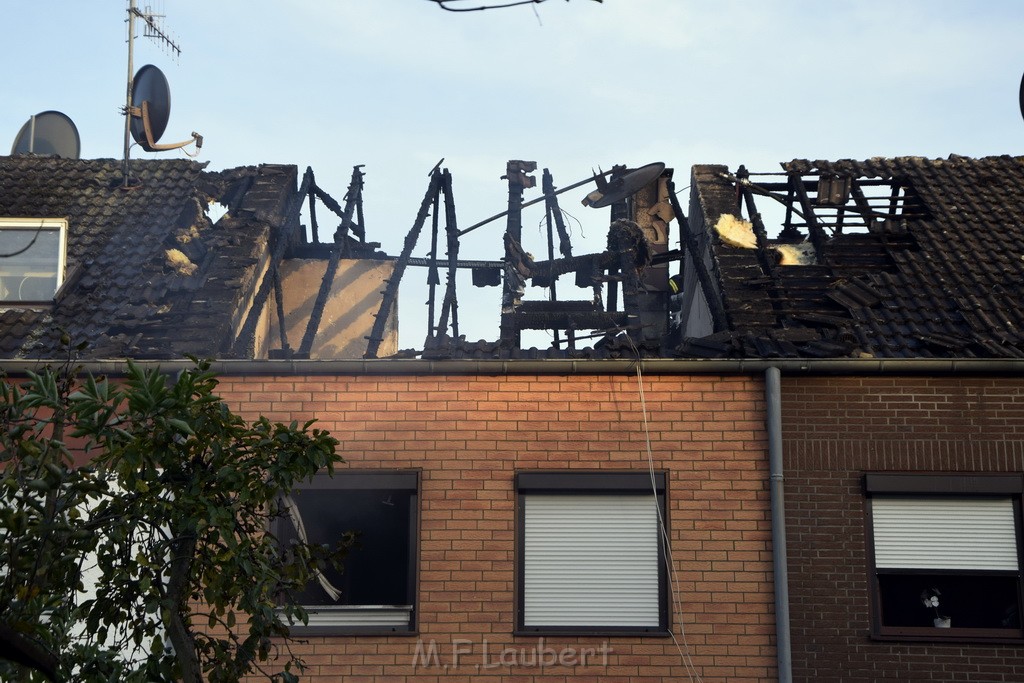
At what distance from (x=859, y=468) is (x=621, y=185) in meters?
5.73

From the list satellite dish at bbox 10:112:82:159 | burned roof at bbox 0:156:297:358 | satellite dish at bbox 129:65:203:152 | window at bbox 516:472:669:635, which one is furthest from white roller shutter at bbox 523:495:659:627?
satellite dish at bbox 10:112:82:159

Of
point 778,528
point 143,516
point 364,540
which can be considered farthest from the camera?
point 364,540

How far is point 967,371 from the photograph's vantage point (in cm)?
1023

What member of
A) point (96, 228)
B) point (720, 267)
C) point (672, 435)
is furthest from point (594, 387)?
point (96, 228)

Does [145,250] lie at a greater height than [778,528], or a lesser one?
greater

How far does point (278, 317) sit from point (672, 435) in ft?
17.9

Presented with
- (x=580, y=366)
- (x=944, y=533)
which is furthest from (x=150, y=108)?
(x=944, y=533)

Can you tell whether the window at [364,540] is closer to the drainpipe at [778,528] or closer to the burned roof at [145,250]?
the burned roof at [145,250]

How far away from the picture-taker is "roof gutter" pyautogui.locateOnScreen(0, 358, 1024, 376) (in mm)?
10195

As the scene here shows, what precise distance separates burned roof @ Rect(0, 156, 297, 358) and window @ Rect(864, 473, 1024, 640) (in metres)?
6.30

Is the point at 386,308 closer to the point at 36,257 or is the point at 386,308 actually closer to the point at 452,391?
the point at 452,391

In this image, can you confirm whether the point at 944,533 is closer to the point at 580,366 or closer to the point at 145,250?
the point at 580,366

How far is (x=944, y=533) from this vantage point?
33.1 feet

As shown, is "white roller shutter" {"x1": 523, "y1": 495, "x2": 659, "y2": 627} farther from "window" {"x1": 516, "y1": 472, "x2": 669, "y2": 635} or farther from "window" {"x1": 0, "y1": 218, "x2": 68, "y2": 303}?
"window" {"x1": 0, "y1": 218, "x2": 68, "y2": 303}
